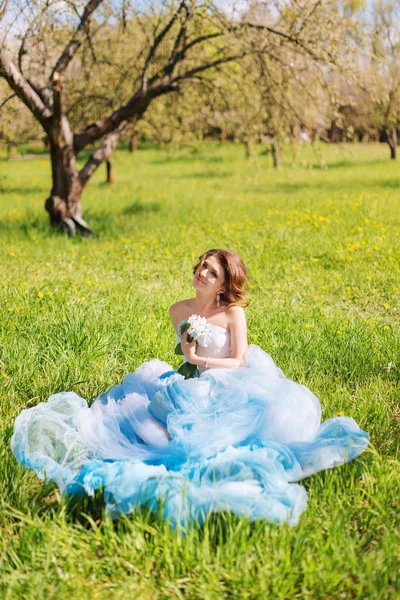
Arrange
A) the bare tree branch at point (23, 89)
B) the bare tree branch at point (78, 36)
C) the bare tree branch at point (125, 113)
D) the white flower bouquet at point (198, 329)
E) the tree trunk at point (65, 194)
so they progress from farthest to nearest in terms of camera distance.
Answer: the tree trunk at point (65, 194), the bare tree branch at point (125, 113), the bare tree branch at point (78, 36), the bare tree branch at point (23, 89), the white flower bouquet at point (198, 329)

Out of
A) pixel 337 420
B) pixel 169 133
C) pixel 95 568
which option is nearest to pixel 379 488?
pixel 337 420

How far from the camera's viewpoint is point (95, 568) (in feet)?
7.75

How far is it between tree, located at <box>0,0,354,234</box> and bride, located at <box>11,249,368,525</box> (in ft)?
17.4

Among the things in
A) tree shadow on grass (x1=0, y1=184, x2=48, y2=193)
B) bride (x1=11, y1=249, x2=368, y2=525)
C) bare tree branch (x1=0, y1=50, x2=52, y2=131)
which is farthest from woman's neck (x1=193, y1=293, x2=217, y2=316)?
tree shadow on grass (x1=0, y1=184, x2=48, y2=193)

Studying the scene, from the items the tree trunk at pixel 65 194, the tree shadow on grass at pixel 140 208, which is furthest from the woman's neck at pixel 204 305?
the tree shadow on grass at pixel 140 208

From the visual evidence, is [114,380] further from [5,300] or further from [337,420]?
[5,300]

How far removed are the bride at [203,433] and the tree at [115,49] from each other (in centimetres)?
530

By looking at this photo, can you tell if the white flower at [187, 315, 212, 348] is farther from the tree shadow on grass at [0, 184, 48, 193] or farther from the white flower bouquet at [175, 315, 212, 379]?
the tree shadow on grass at [0, 184, 48, 193]

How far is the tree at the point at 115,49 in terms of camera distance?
7699 mm

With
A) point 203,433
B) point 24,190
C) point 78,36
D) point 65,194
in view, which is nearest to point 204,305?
point 203,433

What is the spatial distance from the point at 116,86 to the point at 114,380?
755 centimetres

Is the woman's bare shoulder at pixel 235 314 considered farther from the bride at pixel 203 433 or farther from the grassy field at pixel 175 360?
the grassy field at pixel 175 360

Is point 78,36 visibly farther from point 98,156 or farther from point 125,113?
point 98,156

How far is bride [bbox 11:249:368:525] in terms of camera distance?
2.59 meters
